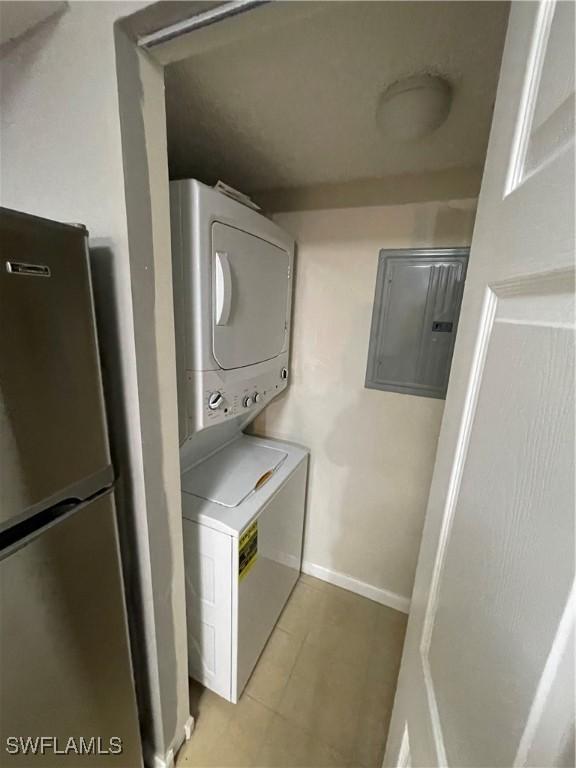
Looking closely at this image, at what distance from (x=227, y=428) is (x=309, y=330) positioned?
0.77 m

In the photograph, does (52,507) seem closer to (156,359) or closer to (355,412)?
(156,359)

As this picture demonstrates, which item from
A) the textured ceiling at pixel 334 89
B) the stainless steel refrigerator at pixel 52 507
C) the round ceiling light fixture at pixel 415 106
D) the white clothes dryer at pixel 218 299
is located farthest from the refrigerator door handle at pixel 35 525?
the round ceiling light fixture at pixel 415 106

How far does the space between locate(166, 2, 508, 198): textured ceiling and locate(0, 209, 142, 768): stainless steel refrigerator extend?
0.66m

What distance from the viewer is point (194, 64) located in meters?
0.81

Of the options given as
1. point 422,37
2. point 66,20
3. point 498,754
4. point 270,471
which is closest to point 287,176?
point 422,37

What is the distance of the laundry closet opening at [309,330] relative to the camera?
82cm

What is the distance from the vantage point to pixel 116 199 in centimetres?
71

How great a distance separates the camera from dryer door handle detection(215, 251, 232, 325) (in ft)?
3.36

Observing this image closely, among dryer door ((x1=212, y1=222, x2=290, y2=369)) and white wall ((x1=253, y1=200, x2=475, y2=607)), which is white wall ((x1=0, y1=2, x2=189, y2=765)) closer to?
dryer door ((x1=212, y1=222, x2=290, y2=369))

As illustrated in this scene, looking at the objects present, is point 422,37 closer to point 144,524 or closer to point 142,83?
point 142,83

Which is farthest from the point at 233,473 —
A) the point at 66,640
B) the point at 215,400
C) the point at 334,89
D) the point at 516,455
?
the point at 334,89

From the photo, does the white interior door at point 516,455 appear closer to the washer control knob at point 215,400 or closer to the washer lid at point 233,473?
the washer control knob at point 215,400

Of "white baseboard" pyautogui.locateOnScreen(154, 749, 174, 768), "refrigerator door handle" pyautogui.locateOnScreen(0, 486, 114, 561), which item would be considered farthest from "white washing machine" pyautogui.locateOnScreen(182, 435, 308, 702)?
"refrigerator door handle" pyautogui.locateOnScreen(0, 486, 114, 561)

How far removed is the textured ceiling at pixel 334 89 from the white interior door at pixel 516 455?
31 centimetres
